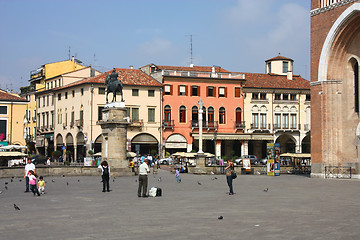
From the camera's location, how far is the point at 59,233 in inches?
465

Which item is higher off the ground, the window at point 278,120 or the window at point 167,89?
the window at point 167,89

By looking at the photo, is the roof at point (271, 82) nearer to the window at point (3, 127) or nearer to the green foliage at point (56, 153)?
the green foliage at point (56, 153)

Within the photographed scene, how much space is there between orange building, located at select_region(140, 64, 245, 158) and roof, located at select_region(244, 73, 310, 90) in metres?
2.02

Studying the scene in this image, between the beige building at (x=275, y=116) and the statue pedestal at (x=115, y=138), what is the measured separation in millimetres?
37517

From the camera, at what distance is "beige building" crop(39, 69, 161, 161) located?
2746 inches

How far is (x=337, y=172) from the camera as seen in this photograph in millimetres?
35750

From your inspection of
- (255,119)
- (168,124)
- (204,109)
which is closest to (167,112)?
(168,124)

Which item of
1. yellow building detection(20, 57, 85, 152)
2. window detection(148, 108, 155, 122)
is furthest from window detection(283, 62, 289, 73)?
yellow building detection(20, 57, 85, 152)

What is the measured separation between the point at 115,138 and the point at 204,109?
3626 cm

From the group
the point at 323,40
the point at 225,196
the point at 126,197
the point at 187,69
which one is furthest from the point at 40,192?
the point at 187,69

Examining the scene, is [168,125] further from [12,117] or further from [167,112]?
[12,117]

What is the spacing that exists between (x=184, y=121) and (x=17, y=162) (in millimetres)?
27636

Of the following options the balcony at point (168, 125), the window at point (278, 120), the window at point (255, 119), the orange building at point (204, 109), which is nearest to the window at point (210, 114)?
the orange building at point (204, 109)

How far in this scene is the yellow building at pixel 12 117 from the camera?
84938 millimetres
